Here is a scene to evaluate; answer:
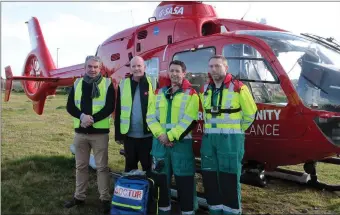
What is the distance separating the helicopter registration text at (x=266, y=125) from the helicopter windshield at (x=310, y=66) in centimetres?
40

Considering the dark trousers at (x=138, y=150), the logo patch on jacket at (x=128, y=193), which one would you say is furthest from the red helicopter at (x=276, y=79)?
the logo patch on jacket at (x=128, y=193)

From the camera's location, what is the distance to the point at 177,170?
4547 millimetres

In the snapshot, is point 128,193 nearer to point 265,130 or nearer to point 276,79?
point 265,130

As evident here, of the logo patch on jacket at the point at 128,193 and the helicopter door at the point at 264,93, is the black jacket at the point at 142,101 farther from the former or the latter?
the helicopter door at the point at 264,93

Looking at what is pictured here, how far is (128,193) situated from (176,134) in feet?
3.09

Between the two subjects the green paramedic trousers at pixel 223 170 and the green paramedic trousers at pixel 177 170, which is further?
the green paramedic trousers at pixel 177 170

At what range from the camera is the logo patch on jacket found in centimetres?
457

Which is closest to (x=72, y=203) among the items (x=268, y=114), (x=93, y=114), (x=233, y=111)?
(x=93, y=114)

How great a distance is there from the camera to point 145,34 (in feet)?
23.1

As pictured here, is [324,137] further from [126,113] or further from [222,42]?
[126,113]

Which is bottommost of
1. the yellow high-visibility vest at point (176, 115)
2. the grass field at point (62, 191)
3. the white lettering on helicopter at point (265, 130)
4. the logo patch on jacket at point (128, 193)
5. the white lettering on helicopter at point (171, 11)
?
the grass field at point (62, 191)

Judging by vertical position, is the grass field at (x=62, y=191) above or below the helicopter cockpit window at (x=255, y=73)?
below

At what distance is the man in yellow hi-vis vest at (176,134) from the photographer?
4500 mm

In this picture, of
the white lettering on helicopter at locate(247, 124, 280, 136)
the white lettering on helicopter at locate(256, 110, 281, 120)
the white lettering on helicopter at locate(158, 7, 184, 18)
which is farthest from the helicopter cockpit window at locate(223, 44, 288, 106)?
the white lettering on helicopter at locate(158, 7, 184, 18)
